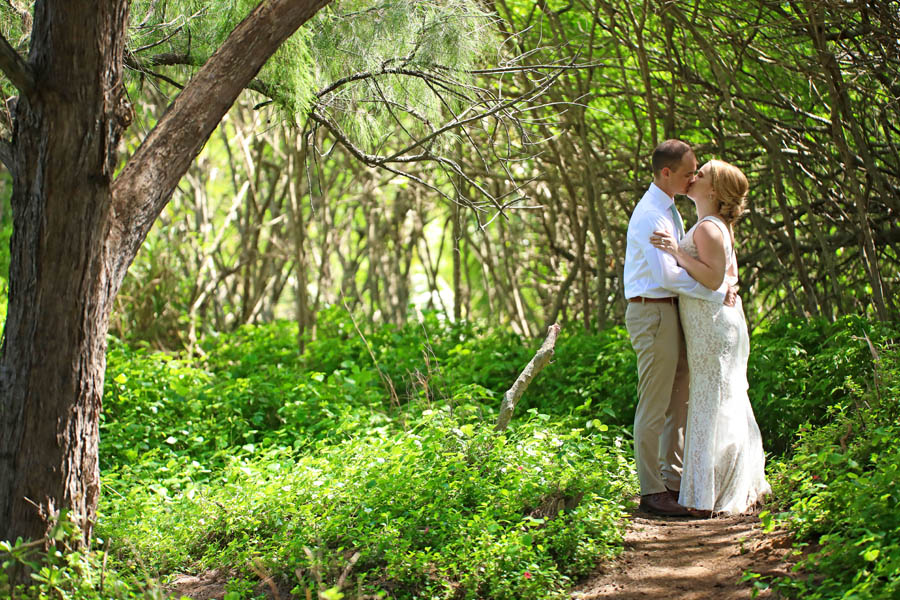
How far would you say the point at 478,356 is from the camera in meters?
7.22

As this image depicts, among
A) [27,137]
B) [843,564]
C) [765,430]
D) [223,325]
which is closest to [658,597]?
[843,564]

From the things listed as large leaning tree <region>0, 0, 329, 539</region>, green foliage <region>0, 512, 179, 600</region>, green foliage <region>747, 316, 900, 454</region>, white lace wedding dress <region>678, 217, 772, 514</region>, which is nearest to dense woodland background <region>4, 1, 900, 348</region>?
green foliage <region>747, 316, 900, 454</region>

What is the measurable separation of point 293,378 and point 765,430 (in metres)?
3.74

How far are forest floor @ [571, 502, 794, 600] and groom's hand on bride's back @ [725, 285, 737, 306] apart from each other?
40.6 inches

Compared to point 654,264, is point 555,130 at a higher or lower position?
higher

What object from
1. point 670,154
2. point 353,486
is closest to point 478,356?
point 353,486

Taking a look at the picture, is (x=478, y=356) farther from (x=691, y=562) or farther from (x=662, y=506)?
(x=691, y=562)

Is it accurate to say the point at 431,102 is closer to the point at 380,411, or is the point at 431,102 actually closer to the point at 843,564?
the point at 380,411

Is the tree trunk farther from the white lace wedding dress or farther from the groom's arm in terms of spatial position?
the white lace wedding dress

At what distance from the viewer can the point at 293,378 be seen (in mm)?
6848

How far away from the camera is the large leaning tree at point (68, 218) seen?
3082 millimetres

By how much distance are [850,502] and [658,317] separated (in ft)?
4.28

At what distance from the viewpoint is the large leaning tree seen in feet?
10.1

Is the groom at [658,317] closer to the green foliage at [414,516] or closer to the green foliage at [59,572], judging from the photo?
the green foliage at [414,516]
